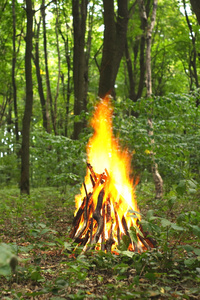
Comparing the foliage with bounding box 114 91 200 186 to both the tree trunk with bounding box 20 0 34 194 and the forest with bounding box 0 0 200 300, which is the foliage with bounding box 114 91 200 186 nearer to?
the forest with bounding box 0 0 200 300

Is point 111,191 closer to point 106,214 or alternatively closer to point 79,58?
point 106,214

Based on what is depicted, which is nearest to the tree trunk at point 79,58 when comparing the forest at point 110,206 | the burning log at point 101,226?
the forest at point 110,206

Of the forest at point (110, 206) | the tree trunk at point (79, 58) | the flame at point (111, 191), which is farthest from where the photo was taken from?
the tree trunk at point (79, 58)

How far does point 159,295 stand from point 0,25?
49.8ft

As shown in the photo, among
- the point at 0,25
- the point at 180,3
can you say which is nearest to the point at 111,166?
the point at 0,25

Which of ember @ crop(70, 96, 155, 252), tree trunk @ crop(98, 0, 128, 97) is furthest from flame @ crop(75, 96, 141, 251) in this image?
tree trunk @ crop(98, 0, 128, 97)

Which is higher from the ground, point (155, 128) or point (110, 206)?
point (155, 128)

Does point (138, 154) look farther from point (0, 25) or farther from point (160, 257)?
point (0, 25)

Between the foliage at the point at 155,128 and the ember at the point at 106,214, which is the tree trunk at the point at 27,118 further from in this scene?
the ember at the point at 106,214

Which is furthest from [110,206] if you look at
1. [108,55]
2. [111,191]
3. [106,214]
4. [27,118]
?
[27,118]

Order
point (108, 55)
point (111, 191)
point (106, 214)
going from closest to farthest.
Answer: point (106, 214) < point (111, 191) < point (108, 55)

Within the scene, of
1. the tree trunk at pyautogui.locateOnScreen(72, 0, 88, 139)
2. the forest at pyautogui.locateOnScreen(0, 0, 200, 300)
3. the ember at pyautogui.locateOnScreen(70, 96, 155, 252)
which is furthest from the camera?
the tree trunk at pyautogui.locateOnScreen(72, 0, 88, 139)

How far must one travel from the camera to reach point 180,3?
1783 cm

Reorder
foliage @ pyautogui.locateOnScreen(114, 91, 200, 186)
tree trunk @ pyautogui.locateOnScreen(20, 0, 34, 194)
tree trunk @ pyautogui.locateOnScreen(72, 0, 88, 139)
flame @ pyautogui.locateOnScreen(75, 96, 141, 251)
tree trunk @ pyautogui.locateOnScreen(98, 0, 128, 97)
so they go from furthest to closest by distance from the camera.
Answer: tree trunk @ pyautogui.locateOnScreen(72, 0, 88, 139) < tree trunk @ pyautogui.locateOnScreen(20, 0, 34, 194) < tree trunk @ pyautogui.locateOnScreen(98, 0, 128, 97) < foliage @ pyautogui.locateOnScreen(114, 91, 200, 186) < flame @ pyautogui.locateOnScreen(75, 96, 141, 251)
